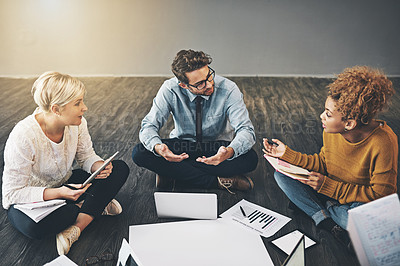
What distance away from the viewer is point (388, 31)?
201 inches

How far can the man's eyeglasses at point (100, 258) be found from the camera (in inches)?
77.9

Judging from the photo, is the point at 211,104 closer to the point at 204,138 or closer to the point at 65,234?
the point at 204,138

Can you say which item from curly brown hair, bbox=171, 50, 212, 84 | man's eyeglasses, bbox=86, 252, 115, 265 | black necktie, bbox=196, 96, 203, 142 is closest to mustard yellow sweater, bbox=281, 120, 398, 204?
black necktie, bbox=196, 96, 203, 142

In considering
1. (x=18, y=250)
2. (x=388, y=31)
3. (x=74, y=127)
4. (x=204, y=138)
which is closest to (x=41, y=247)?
(x=18, y=250)

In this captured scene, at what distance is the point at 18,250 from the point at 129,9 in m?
3.84

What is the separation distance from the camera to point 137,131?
→ 12.0ft

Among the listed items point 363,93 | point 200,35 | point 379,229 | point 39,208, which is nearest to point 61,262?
point 39,208

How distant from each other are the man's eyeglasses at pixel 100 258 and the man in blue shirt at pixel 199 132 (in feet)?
2.20

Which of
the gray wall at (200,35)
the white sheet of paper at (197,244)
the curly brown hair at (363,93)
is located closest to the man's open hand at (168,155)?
the white sheet of paper at (197,244)

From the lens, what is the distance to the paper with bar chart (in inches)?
86.9

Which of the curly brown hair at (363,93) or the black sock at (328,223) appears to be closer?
the curly brown hair at (363,93)

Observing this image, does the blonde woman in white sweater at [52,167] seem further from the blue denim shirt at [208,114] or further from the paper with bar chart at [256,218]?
the paper with bar chart at [256,218]

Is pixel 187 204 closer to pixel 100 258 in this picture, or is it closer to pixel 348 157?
pixel 100 258

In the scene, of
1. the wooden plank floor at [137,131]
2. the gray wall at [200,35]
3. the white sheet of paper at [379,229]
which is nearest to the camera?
the white sheet of paper at [379,229]
